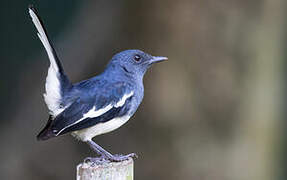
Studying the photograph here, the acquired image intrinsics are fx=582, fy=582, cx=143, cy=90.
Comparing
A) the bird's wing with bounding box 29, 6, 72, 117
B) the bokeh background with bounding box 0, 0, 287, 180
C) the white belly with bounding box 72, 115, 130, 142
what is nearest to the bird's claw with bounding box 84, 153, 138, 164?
the white belly with bounding box 72, 115, 130, 142

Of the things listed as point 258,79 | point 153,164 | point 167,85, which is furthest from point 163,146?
point 258,79

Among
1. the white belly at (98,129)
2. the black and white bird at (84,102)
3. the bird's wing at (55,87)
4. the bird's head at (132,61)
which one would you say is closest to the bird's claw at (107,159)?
the black and white bird at (84,102)

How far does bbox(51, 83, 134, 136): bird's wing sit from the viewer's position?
4539mm

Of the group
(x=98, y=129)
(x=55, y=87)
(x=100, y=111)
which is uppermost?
Answer: (x=55, y=87)

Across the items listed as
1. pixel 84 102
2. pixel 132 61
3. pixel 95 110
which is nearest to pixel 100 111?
pixel 95 110

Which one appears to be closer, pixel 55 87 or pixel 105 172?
pixel 105 172

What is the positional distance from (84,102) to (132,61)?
2.77 ft

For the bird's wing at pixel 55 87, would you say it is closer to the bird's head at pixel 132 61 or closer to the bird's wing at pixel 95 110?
the bird's wing at pixel 95 110

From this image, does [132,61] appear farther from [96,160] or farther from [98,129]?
[96,160]

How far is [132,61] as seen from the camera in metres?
5.36

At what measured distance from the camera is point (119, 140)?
7.06 meters

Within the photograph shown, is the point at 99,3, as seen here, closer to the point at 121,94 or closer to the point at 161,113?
the point at 161,113

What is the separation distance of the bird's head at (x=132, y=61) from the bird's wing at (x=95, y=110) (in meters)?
0.31

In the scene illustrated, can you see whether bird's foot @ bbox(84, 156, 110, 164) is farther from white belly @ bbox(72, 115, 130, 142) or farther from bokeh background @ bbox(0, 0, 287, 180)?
bokeh background @ bbox(0, 0, 287, 180)
